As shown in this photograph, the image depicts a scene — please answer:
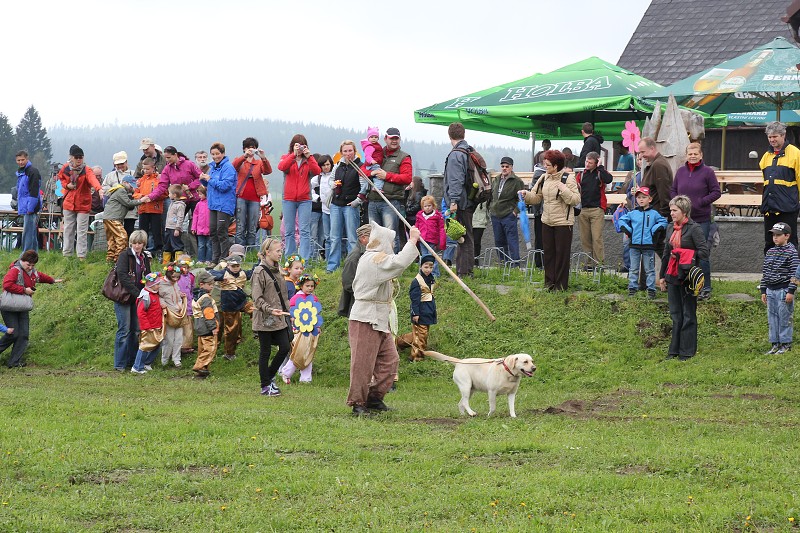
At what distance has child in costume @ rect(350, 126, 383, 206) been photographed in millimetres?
17844

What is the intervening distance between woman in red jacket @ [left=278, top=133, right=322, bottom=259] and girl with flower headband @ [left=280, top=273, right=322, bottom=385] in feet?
11.4

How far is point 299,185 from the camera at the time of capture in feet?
61.7

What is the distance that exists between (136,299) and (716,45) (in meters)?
21.7

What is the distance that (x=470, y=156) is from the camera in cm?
1780

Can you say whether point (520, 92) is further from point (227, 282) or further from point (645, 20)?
point (645, 20)

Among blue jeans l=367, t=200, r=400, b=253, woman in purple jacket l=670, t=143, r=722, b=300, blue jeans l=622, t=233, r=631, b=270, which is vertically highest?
woman in purple jacket l=670, t=143, r=722, b=300

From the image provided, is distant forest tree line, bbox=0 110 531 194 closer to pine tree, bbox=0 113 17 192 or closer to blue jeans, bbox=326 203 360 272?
pine tree, bbox=0 113 17 192

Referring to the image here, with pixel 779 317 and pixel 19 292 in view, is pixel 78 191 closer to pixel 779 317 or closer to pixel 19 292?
pixel 19 292

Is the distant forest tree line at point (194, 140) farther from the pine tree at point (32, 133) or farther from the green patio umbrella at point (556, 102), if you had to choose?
the green patio umbrella at point (556, 102)

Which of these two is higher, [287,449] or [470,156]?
[470,156]

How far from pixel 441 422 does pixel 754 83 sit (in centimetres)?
1120

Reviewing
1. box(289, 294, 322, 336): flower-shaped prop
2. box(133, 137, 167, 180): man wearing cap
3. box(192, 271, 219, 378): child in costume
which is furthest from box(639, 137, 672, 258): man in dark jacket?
box(133, 137, 167, 180): man wearing cap

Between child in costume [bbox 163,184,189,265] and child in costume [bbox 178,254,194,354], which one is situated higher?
child in costume [bbox 163,184,189,265]

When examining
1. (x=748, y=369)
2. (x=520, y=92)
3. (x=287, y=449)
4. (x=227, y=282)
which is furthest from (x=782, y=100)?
(x=287, y=449)
